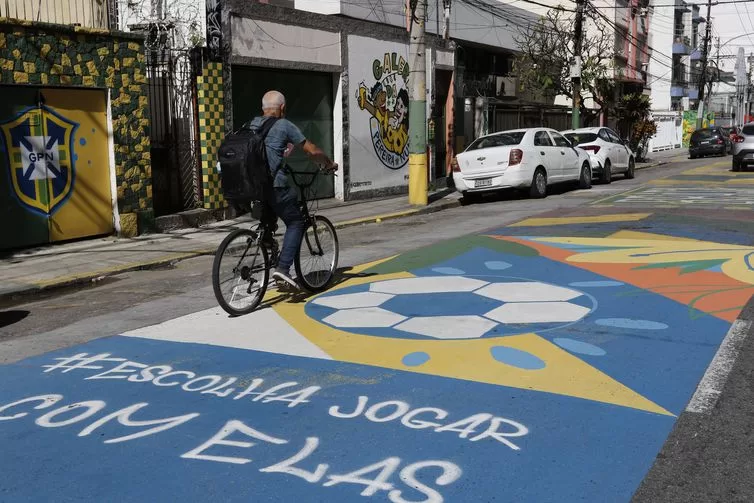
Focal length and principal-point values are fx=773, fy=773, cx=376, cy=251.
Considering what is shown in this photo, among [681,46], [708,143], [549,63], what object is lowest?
[708,143]

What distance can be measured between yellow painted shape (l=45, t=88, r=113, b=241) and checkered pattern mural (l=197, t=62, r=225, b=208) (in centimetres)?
222

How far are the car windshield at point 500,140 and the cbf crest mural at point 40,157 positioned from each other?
925 cm

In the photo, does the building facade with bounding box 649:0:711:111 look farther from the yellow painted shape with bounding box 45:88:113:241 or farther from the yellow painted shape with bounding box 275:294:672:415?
the yellow painted shape with bounding box 275:294:672:415

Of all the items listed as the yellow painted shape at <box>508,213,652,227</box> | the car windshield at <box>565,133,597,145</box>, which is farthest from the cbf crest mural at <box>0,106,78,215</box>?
the car windshield at <box>565,133,597,145</box>

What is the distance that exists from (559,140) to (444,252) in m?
10.2

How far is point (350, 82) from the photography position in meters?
18.8

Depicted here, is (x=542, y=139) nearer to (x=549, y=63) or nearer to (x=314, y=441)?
(x=549, y=63)

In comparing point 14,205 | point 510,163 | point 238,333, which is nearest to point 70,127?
point 14,205

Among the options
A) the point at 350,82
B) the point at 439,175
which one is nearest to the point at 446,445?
the point at 350,82

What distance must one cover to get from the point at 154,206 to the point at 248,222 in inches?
70.8

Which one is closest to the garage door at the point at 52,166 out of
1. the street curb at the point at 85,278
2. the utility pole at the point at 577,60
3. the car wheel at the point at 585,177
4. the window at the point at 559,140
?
the street curb at the point at 85,278

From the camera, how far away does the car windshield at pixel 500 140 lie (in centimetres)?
1772

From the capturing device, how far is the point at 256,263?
704 centimetres

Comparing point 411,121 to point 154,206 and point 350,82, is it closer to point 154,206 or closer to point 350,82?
point 350,82
